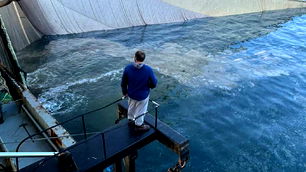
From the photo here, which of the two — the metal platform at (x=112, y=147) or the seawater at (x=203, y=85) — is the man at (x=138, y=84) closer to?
the metal platform at (x=112, y=147)

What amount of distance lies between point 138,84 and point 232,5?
27.8 meters

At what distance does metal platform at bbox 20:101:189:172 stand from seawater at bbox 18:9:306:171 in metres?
3.96

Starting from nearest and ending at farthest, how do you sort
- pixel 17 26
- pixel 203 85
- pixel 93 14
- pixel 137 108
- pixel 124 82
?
pixel 124 82, pixel 137 108, pixel 203 85, pixel 17 26, pixel 93 14

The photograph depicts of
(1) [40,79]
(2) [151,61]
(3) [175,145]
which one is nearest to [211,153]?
(3) [175,145]

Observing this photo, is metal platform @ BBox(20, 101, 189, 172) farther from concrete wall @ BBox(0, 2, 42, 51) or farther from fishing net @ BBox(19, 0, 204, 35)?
fishing net @ BBox(19, 0, 204, 35)

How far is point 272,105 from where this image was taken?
14.7 metres

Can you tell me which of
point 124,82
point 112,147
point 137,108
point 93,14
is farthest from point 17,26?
point 112,147

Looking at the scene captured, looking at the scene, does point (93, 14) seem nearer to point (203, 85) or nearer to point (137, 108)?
point (203, 85)

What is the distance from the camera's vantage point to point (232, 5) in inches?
1224

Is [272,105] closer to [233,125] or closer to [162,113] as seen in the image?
[233,125]

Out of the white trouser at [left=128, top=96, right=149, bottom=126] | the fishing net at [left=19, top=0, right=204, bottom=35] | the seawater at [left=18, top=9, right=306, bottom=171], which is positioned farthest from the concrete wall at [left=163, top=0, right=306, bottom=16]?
the white trouser at [left=128, top=96, right=149, bottom=126]

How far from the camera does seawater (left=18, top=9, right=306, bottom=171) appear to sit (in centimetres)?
1155

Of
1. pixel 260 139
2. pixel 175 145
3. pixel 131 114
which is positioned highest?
pixel 131 114

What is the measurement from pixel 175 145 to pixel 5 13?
18377 mm
